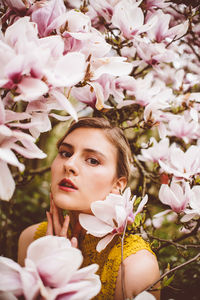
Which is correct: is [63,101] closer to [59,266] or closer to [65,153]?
[59,266]

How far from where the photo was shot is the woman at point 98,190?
3.31ft

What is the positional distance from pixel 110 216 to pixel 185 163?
1.42 feet

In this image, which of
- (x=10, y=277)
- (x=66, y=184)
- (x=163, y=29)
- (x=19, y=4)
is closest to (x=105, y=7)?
(x=163, y=29)

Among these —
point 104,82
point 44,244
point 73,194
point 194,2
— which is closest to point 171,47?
point 194,2

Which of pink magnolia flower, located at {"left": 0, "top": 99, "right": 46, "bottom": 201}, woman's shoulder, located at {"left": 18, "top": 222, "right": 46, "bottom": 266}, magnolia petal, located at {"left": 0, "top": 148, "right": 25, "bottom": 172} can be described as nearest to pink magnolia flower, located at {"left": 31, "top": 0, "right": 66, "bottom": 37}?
pink magnolia flower, located at {"left": 0, "top": 99, "right": 46, "bottom": 201}

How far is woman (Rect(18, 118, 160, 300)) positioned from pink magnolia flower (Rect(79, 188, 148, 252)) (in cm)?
10

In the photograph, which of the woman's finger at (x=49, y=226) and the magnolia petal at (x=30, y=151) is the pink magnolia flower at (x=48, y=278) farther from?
the woman's finger at (x=49, y=226)

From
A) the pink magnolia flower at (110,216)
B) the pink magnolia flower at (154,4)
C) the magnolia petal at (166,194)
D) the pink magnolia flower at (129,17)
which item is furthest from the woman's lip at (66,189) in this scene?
the pink magnolia flower at (154,4)

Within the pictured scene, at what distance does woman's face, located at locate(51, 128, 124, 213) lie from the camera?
1.05 meters

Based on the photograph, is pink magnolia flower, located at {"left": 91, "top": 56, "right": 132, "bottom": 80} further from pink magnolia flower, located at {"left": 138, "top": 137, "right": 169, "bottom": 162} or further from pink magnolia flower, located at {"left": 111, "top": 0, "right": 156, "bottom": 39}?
pink magnolia flower, located at {"left": 138, "top": 137, "right": 169, "bottom": 162}

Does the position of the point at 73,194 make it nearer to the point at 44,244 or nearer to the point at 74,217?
the point at 74,217

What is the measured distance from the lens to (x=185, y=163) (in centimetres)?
116

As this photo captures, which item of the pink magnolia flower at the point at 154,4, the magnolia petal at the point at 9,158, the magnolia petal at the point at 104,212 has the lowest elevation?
the magnolia petal at the point at 104,212

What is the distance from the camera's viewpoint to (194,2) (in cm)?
135
